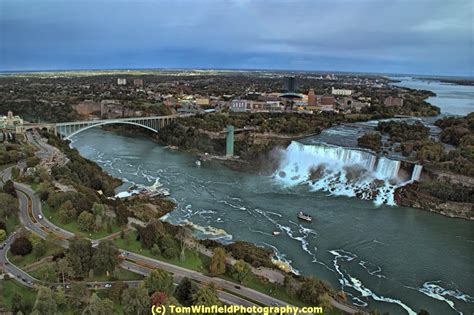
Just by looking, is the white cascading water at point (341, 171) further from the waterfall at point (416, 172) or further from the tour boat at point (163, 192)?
the tour boat at point (163, 192)

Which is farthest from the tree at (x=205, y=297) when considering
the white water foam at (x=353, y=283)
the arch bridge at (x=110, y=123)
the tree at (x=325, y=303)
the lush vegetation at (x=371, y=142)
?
the arch bridge at (x=110, y=123)

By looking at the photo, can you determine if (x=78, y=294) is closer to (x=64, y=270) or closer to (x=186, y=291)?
(x=64, y=270)

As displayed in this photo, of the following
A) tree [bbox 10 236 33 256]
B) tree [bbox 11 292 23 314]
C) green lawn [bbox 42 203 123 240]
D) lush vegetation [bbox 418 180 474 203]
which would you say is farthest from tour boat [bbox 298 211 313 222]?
tree [bbox 11 292 23 314]

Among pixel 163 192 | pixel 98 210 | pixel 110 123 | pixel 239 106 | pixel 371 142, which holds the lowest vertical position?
pixel 163 192

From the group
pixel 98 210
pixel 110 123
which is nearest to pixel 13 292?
pixel 98 210

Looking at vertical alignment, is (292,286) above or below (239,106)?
below

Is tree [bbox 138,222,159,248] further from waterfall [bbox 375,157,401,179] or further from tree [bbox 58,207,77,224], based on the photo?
waterfall [bbox 375,157,401,179]

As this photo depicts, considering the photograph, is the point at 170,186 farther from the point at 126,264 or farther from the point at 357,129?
the point at 357,129

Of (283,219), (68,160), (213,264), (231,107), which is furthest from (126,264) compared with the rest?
(231,107)
